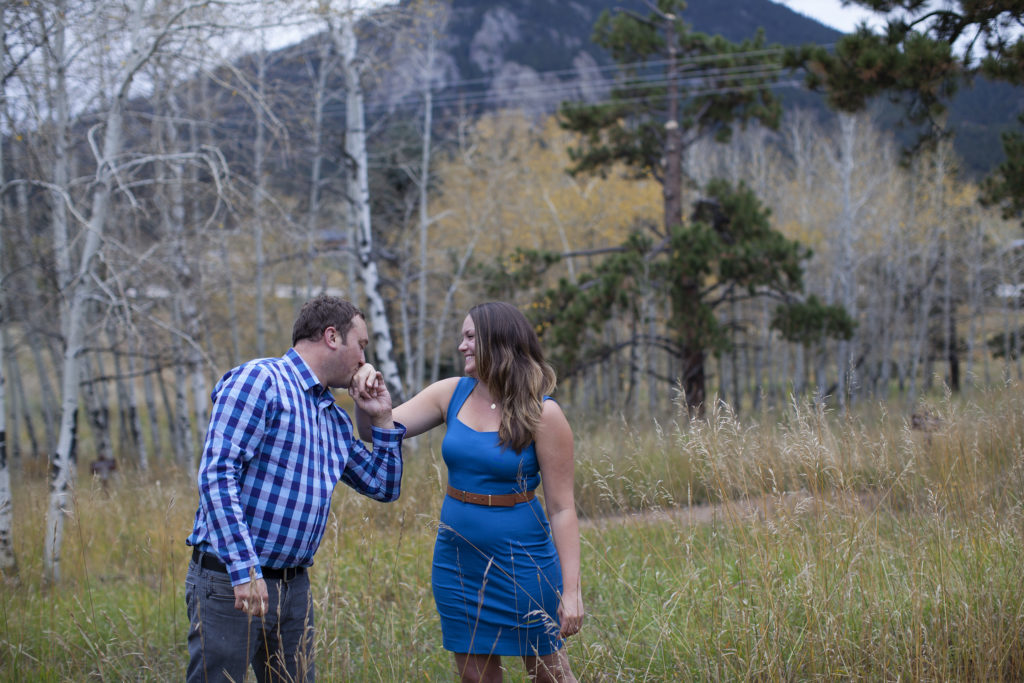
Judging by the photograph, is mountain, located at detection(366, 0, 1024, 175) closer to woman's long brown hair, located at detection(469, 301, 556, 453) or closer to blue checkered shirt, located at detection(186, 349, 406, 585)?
woman's long brown hair, located at detection(469, 301, 556, 453)

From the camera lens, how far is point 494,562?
2461mm

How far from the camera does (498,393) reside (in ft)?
8.32

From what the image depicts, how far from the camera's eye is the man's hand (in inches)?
83.1

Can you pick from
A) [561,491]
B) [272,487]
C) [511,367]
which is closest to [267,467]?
[272,487]

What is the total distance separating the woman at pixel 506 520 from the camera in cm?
246

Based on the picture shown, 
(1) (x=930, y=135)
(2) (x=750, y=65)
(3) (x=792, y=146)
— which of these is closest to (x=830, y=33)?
(3) (x=792, y=146)

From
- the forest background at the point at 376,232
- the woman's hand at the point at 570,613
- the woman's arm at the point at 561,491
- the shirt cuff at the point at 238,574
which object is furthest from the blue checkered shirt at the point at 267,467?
the forest background at the point at 376,232

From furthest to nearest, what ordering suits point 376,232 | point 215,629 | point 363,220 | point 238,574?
1. point 376,232
2. point 363,220
3. point 215,629
4. point 238,574

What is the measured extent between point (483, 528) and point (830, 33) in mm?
100338

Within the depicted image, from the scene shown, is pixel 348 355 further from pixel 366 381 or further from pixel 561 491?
pixel 561 491

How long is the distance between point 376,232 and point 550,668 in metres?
20.7

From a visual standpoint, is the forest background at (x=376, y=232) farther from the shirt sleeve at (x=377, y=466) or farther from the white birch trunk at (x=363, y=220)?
the shirt sleeve at (x=377, y=466)

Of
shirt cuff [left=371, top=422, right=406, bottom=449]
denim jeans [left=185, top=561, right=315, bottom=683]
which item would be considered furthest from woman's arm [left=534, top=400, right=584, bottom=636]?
denim jeans [left=185, top=561, right=315, bottom=683]

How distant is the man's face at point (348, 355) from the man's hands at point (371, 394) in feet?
0.09
